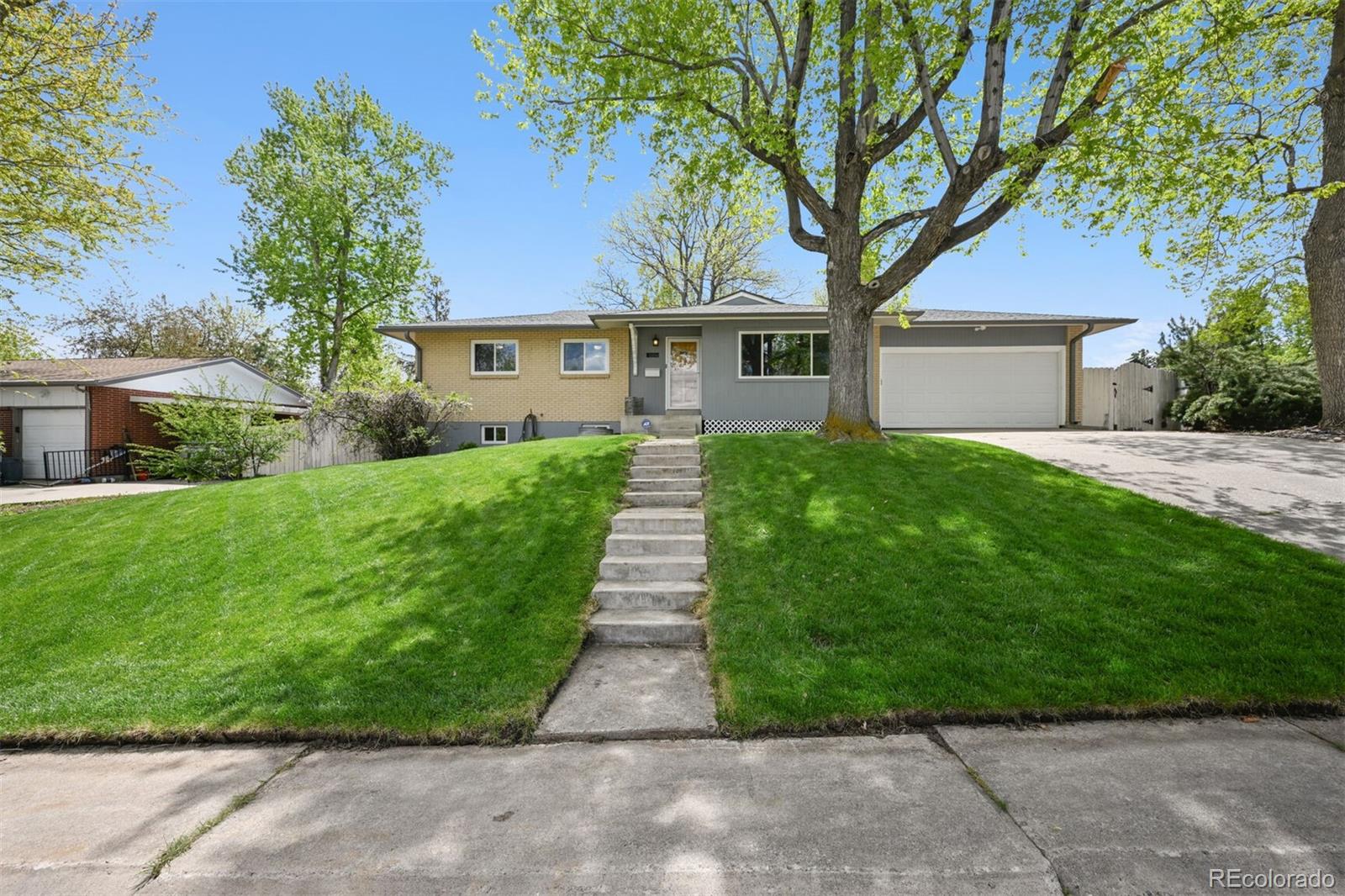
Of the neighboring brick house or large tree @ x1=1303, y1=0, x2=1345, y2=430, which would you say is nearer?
large tree @ x1=1303, y1=0, x2=1345, y2=430

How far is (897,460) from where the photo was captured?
25.8 ft

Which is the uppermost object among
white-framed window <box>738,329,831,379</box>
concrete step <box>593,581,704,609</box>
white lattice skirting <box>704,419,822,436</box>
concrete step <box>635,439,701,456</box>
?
white-framed window <box>738,329,831,379</box>

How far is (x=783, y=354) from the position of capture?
48.8ft

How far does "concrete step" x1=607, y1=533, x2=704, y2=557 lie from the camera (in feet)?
18.3

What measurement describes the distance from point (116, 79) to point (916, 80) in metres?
12.3

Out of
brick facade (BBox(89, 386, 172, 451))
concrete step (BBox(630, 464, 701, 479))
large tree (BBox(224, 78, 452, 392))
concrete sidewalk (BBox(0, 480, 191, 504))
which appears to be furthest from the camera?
large tree (BBox(224, 78, 452, 392))

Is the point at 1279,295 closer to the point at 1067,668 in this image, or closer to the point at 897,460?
the point at 897,460

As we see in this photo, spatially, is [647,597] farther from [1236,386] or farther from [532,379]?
[1236,386]

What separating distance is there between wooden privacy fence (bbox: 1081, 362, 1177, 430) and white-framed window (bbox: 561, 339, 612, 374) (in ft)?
47.9

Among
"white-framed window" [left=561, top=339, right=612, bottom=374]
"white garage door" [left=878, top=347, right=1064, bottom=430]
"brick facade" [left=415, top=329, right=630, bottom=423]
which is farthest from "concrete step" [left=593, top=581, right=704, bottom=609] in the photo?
"white garage door" [left=878, top=347, right=1064, bottom=430]

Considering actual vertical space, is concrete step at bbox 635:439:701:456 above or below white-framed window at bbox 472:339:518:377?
below

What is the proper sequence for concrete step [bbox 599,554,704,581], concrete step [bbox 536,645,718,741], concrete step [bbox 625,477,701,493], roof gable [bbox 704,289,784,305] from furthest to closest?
roof gable [bbox 704,289,784,305]
concrete step [bbox 625,477,701,493]
concrete step [bbox 599,554,704,581]
concrete step [bbox 536,645,718,741]

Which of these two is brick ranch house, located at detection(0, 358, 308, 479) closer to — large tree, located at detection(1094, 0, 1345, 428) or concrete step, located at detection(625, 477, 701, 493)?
concrete step, located at detection(625, 477, 701, 493)

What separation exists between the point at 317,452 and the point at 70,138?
27.9ft
